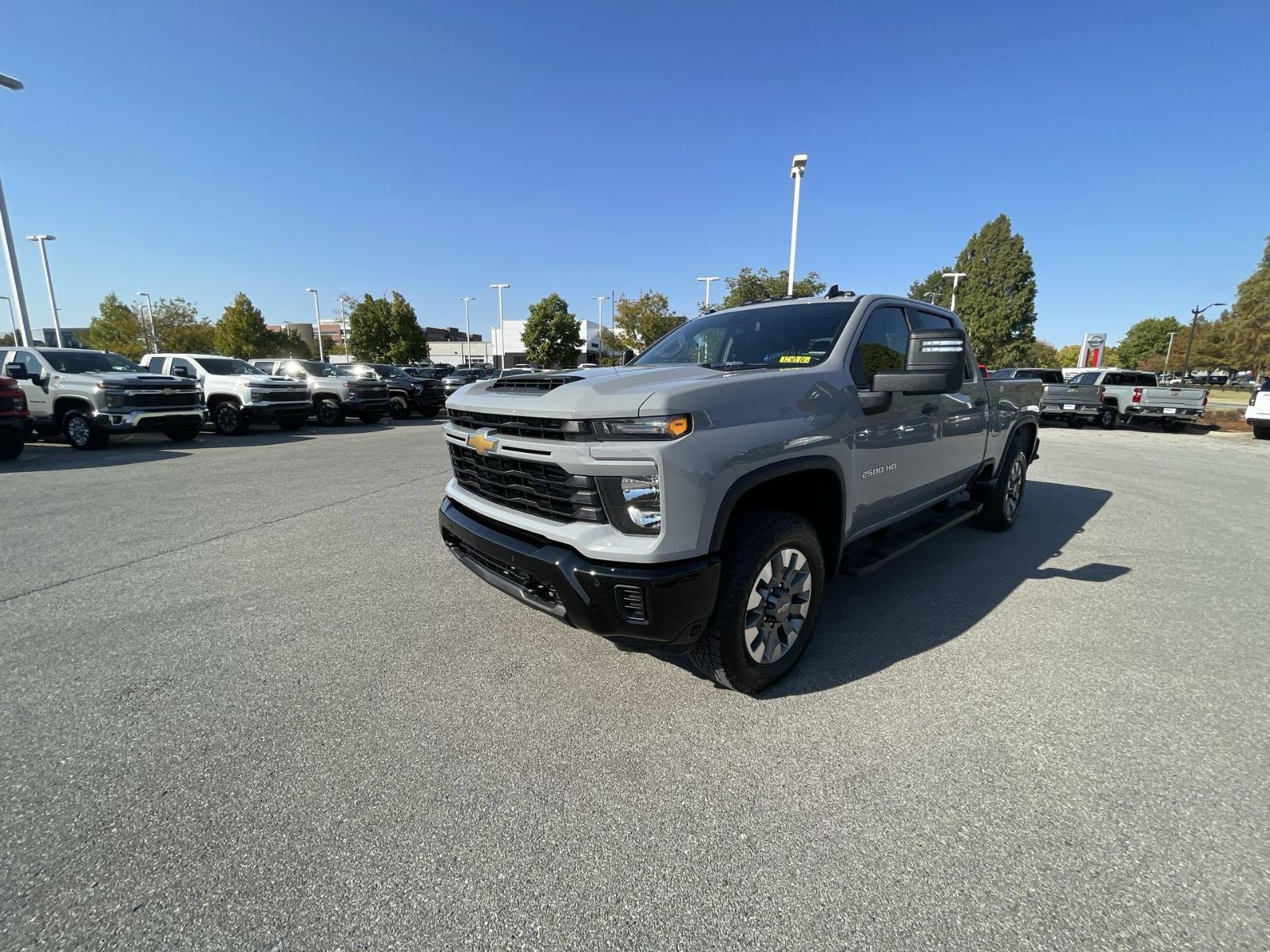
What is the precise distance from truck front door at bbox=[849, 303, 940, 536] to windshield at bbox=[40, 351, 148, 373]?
1414cm

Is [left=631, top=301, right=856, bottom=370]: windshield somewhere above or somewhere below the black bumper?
above

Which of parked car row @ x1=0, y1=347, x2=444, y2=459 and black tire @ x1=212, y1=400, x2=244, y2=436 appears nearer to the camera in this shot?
parked car row @ x1=0, y1=347, x2=444, y2=459

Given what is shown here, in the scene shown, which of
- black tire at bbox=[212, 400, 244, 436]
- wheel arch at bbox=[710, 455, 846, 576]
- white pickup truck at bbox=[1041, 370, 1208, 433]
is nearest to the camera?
wheel arch at bbox=[710, 455, 846, 576]

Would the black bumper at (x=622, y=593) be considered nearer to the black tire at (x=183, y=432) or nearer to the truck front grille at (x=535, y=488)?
the truck front grille at (x=535, y=488)

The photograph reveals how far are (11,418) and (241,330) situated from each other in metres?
42.4

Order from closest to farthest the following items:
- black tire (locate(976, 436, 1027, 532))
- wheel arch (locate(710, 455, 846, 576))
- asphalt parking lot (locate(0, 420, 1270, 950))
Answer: asphalt parking lot (locate(0, 420, 1270, 950))
wheel arch (locate(710, 455, 846, 576))
black tire (locate(976, 436, 1027, 532))

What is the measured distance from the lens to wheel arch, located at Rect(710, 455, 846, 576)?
238cm

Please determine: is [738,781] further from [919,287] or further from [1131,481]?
[919,287]

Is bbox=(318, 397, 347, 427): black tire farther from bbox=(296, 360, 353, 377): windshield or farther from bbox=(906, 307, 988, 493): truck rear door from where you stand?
bbox=(906, 307, 988, 493): truck rear door

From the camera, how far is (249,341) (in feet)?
144

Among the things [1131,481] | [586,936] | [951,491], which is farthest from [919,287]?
[586,936]

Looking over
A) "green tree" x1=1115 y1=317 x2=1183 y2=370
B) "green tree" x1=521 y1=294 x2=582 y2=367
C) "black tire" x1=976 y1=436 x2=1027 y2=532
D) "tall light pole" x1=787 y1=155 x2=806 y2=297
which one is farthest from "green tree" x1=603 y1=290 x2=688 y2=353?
"green tree" x1=1115 y1=317 x2=1183 y2=370

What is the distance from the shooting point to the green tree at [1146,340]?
83688mm

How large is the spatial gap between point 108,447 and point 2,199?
14.9 metres
